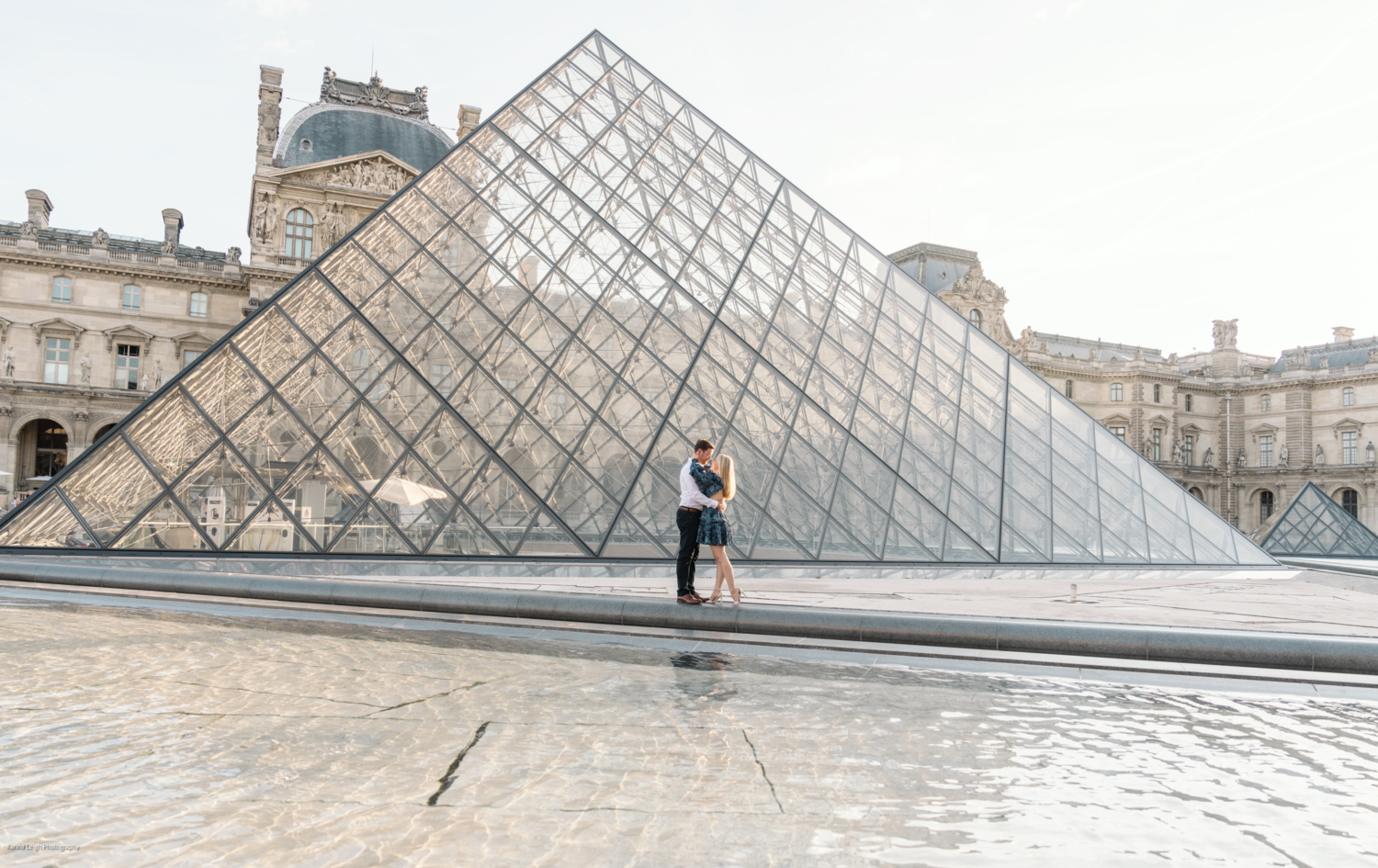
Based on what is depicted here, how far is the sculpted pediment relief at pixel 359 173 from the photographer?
38.0 metres

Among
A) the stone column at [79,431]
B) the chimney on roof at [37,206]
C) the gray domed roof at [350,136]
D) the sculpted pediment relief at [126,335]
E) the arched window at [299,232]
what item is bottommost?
the stone column at [79,431]

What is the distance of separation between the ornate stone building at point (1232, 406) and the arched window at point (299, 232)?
114 ft

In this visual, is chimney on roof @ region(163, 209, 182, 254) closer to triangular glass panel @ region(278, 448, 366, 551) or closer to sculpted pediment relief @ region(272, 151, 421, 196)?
sculpted pediment relief @ region(272, 151, 421, 196)

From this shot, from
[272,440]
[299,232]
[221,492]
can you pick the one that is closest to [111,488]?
[221,492]

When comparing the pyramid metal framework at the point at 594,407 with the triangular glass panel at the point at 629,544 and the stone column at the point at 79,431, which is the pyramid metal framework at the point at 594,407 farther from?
the stone column at the point at 79,431

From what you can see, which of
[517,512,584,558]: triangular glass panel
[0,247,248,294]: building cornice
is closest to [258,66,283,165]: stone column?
[0,247,248,294]: building cornice

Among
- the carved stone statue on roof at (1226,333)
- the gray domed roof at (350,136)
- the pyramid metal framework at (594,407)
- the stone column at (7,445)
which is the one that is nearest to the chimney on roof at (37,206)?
the stone column at (7,445)

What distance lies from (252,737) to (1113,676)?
4.25 m

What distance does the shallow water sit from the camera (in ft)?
7.91

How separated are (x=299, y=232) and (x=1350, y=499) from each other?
65.7m

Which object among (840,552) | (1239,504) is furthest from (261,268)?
(1239,504)

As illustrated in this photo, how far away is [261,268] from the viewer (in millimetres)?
37156

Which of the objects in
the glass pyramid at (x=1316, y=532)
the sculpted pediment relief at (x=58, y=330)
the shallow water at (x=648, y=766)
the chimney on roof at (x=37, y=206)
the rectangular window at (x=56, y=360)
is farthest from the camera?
the chimney on roof at (x=37, y=206)

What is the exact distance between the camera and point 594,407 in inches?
427
